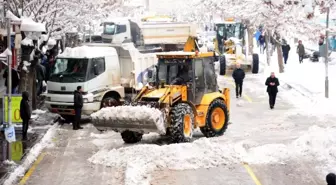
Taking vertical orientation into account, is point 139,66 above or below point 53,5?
below

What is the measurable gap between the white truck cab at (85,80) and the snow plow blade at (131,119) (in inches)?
188

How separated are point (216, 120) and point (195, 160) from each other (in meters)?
3.98

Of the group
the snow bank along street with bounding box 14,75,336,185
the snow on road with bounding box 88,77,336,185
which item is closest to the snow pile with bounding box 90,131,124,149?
the snow bank along street with bounding box 14,75,336,185

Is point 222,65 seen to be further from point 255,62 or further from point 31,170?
point 31,170

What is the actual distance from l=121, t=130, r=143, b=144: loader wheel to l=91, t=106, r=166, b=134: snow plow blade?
3.01ft

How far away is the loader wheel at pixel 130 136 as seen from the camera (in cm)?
1734

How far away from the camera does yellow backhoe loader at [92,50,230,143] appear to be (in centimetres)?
1608

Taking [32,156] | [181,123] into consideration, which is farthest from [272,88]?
[32,156]

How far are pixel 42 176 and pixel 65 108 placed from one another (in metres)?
7.47

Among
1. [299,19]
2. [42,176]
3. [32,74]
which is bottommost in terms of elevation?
[42,176]

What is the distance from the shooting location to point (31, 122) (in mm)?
21750

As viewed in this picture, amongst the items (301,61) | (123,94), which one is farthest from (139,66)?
(301,61)

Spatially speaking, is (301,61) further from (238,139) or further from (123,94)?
(238,139)

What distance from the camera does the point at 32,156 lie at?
15.9 metres
